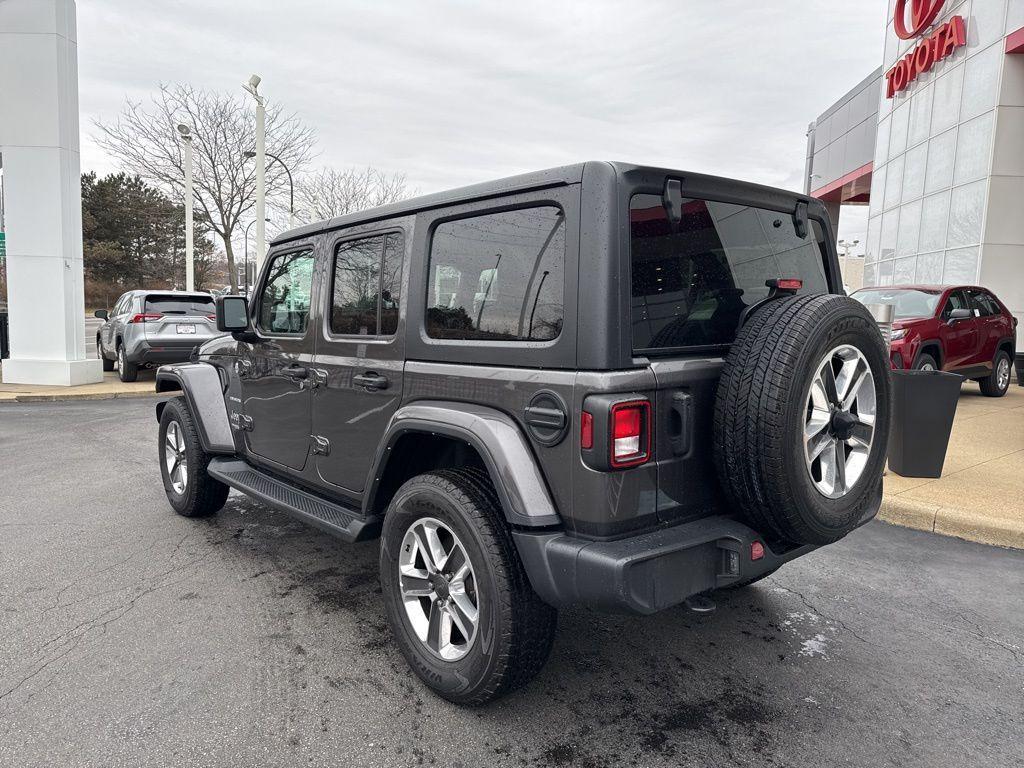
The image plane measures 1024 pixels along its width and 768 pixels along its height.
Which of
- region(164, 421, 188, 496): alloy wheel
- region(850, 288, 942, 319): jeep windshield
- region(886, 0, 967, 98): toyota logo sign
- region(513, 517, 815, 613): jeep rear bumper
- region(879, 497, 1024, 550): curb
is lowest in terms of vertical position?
region(879, 497, 1024, 550): curb

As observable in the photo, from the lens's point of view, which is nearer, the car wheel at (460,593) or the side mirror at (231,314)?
the car wheel at (460,593)

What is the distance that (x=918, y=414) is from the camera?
18.5 feet

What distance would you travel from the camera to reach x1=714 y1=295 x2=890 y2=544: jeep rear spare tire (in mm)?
A: 2297

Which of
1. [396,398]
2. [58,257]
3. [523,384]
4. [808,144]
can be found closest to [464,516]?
[523,384]

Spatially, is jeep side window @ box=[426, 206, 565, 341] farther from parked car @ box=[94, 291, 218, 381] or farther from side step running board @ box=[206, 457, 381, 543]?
parked car @ box=[94, 291, 218, 381]

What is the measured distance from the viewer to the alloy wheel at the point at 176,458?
15.8 feet

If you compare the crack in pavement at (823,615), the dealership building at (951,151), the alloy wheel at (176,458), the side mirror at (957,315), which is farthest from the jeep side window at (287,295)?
the dealership building at (951,151)

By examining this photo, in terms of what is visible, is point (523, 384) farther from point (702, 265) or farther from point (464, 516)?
point (702, 265)

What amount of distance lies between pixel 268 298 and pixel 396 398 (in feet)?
5.39

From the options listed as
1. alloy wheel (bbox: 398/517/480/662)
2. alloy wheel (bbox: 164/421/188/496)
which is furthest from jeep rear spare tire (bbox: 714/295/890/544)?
alloy wheel (bbox: 164/421/188/496)

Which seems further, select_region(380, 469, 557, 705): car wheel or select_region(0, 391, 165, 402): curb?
select_region(0, 391, 165, 402): curb

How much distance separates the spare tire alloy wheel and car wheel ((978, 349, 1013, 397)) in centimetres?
993

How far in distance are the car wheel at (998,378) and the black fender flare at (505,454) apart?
1101 cm

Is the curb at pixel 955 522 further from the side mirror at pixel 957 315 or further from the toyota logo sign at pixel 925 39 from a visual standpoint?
the toyota logo sign at pixel 925 39
